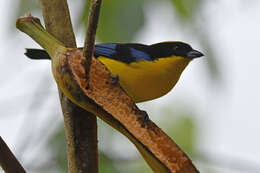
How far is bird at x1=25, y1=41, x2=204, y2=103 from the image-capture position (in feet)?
9.42

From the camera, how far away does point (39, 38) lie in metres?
1.53

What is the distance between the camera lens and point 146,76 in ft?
9.80

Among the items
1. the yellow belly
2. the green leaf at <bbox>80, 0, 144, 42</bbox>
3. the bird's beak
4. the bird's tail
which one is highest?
the green leaf at <bbox>80, 0, 144, 42</bbox>

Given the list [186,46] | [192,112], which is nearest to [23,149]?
[192,112]

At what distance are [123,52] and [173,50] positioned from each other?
42 centimetres

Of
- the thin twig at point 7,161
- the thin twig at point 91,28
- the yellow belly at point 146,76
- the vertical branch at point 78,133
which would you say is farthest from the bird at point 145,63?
the thin twig at point 7,161

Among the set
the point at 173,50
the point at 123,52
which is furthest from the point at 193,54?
the point at 123,52

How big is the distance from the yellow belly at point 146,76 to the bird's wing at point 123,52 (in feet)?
0.14

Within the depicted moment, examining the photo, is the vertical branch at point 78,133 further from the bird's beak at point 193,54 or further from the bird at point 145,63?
the bird's beak at point 193,54

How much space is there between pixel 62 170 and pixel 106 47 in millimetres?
1026

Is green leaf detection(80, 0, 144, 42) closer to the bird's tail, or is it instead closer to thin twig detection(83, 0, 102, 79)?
thin twig detection(83, 0, 102, 79)

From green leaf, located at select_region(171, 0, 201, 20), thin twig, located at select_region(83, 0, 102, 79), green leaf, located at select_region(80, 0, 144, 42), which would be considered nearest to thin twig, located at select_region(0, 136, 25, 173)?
thin twig, located at select_region(83, 0, 102, 79)

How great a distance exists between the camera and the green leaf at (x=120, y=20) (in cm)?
199

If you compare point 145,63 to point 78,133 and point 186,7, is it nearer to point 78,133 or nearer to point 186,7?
point 186,7
